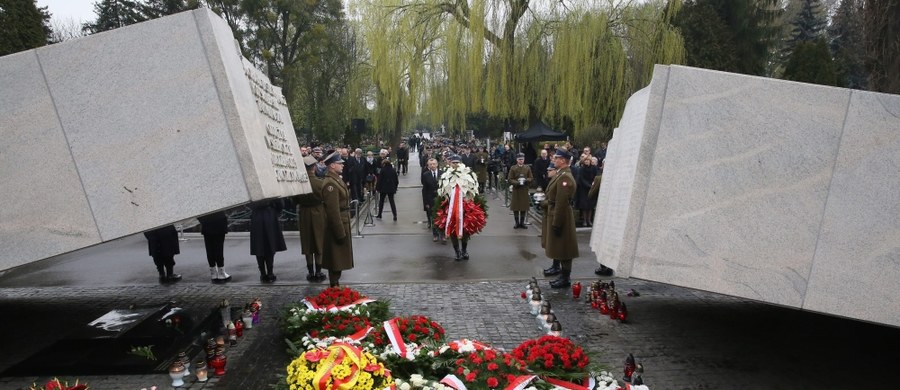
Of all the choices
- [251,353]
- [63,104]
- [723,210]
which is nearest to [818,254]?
[723,210]

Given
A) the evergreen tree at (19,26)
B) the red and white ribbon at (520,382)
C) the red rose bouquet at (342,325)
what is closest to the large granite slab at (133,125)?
the red rose bouquet at (342,325)

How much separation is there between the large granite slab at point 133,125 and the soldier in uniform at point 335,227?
2946 millimetres

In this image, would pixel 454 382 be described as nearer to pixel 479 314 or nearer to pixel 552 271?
pixel 479 314

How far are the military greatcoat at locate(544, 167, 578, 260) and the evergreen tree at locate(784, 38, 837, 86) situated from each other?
19004 mm

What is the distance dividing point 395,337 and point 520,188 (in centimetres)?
901

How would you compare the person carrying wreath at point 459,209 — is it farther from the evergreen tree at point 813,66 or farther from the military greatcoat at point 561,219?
the evergreen tree at point 813,66

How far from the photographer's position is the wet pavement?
18.4 feet

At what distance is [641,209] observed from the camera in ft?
18.2

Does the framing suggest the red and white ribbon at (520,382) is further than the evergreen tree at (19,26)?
No

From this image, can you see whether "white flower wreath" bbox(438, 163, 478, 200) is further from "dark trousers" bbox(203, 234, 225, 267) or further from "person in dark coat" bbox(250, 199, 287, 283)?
"dark trousers" bbox(203, 234, 225, 267)

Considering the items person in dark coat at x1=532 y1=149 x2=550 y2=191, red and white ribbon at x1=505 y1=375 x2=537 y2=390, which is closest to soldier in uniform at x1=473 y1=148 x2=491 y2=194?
person in dark coat at x1=532 y1=149 x2=550 y2=191

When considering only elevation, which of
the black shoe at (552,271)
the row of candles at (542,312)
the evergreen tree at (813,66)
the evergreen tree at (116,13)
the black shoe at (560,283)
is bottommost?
the black shoe at (552,271)

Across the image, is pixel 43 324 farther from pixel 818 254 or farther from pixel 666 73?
pixel 818 254

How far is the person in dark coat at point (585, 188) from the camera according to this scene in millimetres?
13734
